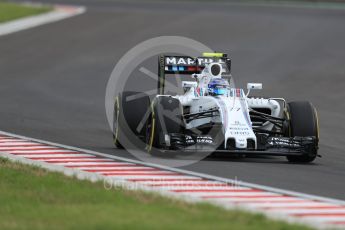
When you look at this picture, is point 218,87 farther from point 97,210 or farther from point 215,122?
point 97,210

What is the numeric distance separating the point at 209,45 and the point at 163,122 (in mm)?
18826

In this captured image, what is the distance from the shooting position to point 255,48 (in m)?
34.2

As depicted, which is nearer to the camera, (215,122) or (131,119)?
(215,122)

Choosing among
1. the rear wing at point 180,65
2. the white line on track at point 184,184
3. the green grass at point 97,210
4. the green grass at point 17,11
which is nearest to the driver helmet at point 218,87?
the rear wing at point 180,65

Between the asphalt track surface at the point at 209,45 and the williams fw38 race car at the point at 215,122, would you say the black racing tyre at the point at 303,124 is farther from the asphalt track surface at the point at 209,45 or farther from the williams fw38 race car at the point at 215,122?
the asphalt track surface at the point at 209,45

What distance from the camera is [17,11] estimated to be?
4459 centimetres

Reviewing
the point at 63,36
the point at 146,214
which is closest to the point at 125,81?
the point at 63,36

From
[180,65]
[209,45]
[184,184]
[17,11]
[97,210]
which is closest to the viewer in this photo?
[97,210]

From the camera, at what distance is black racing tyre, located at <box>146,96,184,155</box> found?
52.5ft

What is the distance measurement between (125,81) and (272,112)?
12559mm

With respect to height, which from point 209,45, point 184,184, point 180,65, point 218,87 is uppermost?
point 209,45

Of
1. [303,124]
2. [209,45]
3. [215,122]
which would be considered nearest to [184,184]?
[215,122]

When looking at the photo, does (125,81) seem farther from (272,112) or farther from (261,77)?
(272,112)

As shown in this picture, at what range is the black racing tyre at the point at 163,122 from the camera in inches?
631
